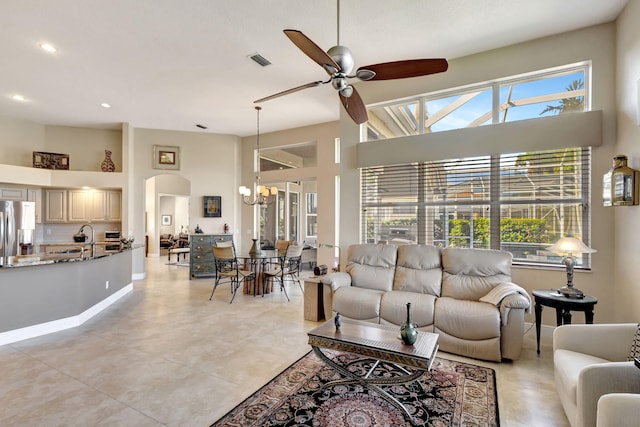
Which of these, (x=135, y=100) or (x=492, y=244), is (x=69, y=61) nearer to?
(x=135, y=100)

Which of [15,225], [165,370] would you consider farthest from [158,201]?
[165,370]

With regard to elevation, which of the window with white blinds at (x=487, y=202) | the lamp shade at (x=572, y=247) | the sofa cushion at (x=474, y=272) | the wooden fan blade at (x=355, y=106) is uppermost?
the wooden fan blade at (x=355, y=106)

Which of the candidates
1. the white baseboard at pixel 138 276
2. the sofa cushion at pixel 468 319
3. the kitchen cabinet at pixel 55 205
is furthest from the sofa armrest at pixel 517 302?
the kitchen cabinet at pixel 55 205

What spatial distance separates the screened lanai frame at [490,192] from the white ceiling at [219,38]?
72 centimetres

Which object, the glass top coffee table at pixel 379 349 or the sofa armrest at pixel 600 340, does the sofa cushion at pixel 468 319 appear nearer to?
the sofa armrest at pixel 600 340

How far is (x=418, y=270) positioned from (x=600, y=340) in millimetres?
1870

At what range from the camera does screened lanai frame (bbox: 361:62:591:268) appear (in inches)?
137

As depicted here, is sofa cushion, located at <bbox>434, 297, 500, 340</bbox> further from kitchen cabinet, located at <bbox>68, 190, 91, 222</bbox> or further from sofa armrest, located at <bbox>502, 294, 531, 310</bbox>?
kitchen cabinet, located at <bbox>68, 190, 91, 222</bbox>

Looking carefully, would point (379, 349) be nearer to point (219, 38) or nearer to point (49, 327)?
point (219, 38)

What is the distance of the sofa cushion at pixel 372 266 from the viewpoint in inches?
153

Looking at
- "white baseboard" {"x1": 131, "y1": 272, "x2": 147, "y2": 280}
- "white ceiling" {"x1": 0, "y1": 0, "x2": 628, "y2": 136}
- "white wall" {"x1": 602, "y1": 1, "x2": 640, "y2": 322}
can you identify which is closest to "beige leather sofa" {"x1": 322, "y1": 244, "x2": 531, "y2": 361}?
"white wall" {"x1": 602, "y1": 1, "x2": 640, "y2": 322}

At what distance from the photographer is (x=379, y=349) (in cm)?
210

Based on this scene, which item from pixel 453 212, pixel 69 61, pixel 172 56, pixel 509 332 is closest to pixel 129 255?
pixel 69 61

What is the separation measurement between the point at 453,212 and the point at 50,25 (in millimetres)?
5284
